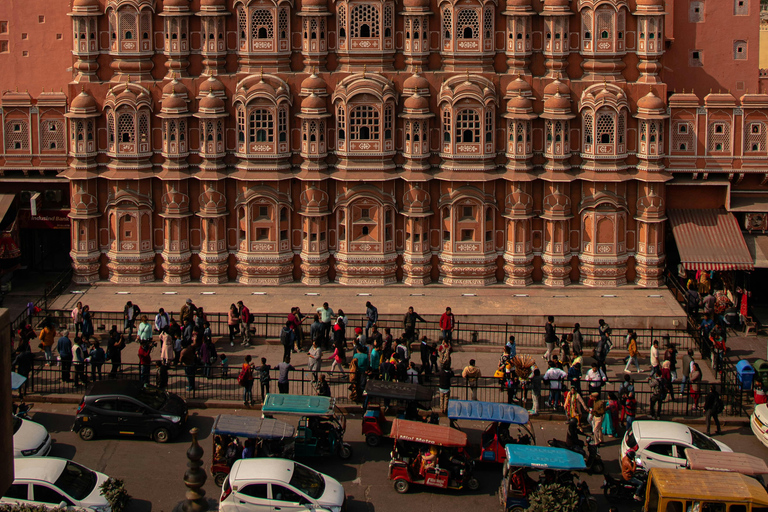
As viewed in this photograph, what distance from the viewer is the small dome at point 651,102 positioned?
55438 millimetres

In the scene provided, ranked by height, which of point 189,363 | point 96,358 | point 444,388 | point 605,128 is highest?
point 605,128

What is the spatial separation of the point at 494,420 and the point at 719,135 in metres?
23.8

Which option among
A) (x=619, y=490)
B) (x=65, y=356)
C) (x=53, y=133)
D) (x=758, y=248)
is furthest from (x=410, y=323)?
(x=53, y=133)

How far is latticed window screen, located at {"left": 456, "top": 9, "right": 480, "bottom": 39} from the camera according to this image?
184 feet

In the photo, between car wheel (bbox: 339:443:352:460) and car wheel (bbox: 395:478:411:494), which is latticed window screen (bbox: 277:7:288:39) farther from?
car wheel (bbox: 395:478:411:494)

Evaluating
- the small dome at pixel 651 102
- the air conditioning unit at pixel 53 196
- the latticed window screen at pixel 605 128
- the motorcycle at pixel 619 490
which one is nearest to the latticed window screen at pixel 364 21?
the latticed window screen at pixel 605 128

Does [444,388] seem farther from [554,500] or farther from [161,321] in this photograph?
[161,321]

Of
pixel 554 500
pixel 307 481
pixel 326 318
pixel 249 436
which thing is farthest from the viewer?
pixel 326 318

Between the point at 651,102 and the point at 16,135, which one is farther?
the point at 16,135

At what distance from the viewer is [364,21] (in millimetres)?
56406

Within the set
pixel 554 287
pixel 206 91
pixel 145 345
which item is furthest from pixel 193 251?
pixel 554 287

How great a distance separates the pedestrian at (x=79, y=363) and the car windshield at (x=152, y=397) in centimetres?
402

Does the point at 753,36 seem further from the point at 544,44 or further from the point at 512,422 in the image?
the point at 512,422

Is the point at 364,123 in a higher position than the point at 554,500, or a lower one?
higher
